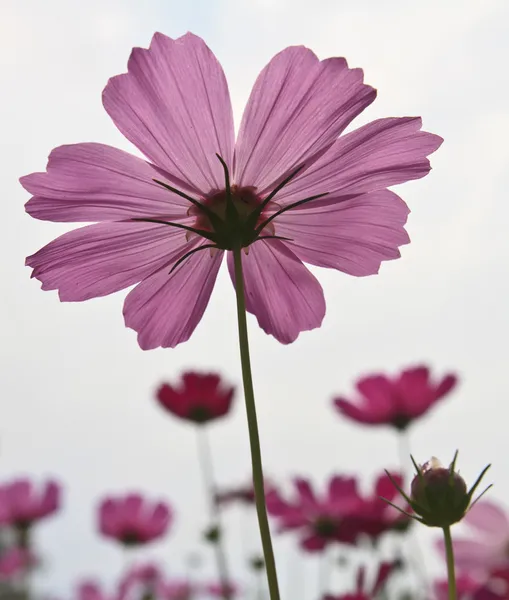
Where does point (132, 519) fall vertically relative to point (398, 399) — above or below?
below

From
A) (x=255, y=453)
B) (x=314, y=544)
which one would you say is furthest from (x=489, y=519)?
(x=255, y=453)

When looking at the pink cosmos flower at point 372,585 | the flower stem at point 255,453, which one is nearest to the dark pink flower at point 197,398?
the pink cosmos flower at point 372,585

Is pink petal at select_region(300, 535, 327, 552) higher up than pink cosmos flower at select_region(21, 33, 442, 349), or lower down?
lower down

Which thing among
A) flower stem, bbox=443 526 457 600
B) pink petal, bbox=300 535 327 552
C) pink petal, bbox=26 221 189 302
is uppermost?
pink petal, bbox=26 221 189 302

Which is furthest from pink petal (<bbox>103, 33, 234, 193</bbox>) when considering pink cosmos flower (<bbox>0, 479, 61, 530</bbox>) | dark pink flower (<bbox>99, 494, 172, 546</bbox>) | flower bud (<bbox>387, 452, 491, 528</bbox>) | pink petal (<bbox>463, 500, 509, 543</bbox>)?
pink cosmos flower (<bbox>0, 479, 61, 530</bbox>)

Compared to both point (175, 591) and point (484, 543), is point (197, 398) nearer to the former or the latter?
point (484, 543)

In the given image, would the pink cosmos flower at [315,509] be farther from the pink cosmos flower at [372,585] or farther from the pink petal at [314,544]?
the pink cosmos flower at [372,585]

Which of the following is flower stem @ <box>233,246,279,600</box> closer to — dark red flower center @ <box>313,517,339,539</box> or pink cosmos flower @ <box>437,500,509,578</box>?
pink cosmos flower @ <box>437,500,509,578</box>
